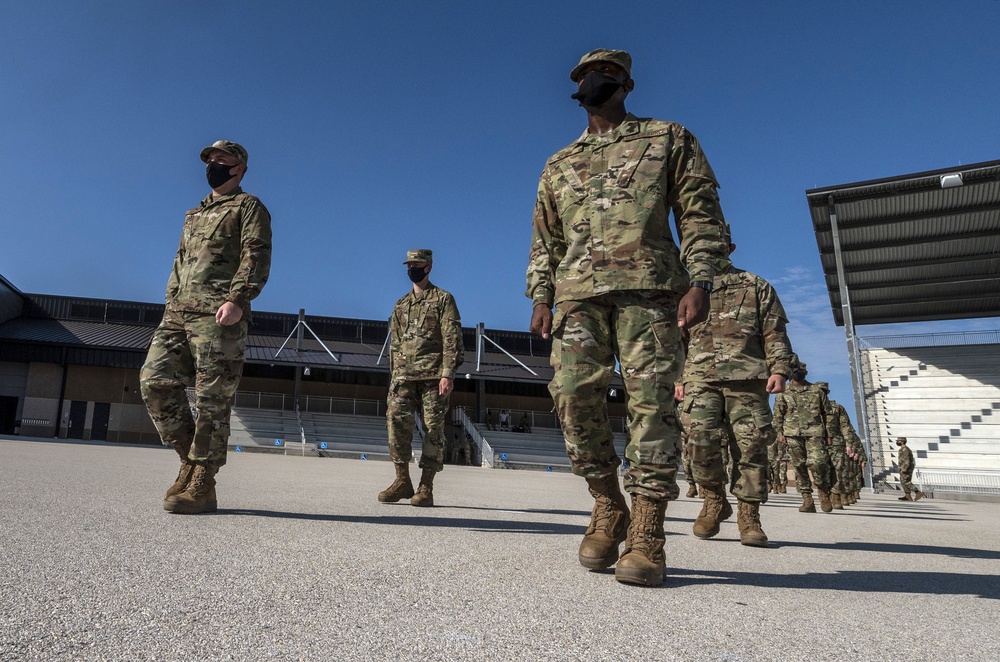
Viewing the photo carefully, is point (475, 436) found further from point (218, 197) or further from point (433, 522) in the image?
point (218, 197)

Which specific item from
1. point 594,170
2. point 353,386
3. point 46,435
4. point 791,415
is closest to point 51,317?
point 46,435

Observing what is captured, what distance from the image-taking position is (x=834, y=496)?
1010cm

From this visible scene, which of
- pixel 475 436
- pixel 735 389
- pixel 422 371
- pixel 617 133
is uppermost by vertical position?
pixel 617 133

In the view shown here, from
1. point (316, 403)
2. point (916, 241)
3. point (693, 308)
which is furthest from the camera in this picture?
point (316, 403)

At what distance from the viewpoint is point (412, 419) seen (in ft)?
17.7

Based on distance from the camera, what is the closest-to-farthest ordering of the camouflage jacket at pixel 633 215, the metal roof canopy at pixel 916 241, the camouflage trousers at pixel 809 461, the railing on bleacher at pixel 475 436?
1. the camouflage jacket at pixel 633 215
2. the camouflage trousers at pixel 809 461
3. the metal roof canopy at pixel 916 241
4. the railing on bleacher at pixel 475 436

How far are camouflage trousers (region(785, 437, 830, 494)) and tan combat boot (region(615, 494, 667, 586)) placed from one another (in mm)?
6925

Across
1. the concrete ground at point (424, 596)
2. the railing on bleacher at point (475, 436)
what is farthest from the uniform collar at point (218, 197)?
the railing on bleacher at point (475, 436)

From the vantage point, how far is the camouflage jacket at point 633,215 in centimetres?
266

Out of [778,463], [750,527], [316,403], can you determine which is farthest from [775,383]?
[316,403]

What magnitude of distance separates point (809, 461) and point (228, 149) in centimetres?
784

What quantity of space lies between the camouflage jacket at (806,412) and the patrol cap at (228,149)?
753 cm

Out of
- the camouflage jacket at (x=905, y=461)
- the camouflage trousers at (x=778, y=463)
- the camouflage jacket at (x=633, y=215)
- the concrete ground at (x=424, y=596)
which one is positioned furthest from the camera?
the camouflage jacket at (x=905, y=461)

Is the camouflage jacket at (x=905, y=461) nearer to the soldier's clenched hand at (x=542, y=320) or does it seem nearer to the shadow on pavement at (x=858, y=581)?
the shadow on pavement at (x=858, y=581)
